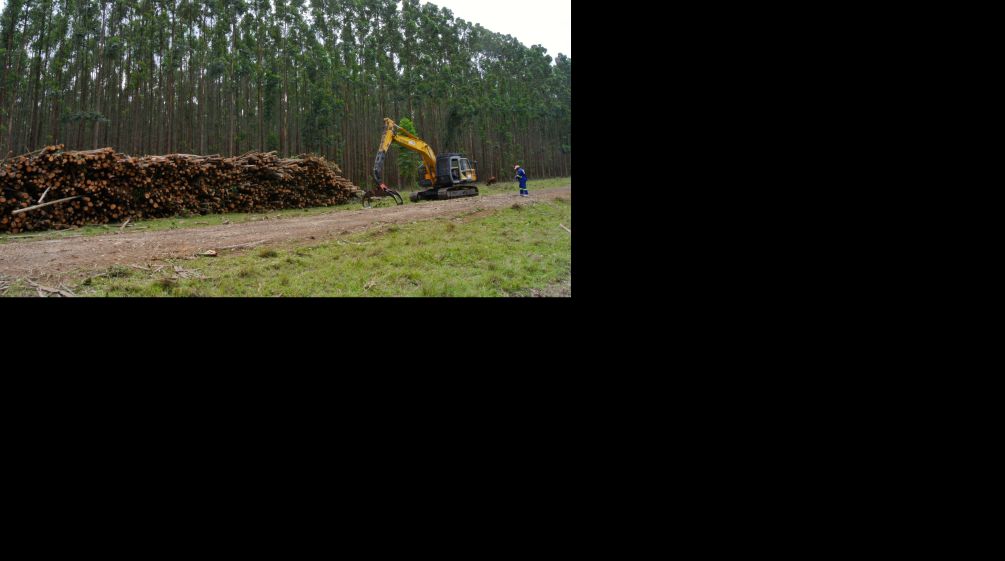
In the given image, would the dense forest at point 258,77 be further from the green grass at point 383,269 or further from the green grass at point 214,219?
the green grass at point 383,269

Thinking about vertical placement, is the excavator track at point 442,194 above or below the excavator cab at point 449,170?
below

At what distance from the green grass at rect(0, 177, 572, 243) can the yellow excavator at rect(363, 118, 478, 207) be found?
21 cm

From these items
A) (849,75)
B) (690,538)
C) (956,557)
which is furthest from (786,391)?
(849,75)

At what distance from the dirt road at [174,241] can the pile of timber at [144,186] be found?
0.22 metres

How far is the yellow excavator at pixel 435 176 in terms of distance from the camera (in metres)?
3.69

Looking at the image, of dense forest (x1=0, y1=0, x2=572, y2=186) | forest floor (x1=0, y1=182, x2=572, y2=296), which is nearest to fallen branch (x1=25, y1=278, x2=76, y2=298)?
forest floor (x1=0, y1=182, x2=572, y2=296)

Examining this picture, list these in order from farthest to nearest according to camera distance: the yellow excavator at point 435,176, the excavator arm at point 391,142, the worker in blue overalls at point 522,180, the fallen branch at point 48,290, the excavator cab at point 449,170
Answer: the excavator cab at point 449,170
the yellow excavator at point 435,176
the excavator arm at point 391,142
the worker in blue overalls at point 522,180
the fallen branch at point 48,290

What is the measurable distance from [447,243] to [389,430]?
123 centimetres

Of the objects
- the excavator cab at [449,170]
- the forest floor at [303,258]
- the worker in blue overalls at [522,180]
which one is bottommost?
the forest floor at [303,258]

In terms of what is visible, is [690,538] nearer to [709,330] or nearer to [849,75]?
[709,330]

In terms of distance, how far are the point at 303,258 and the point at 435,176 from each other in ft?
8.10

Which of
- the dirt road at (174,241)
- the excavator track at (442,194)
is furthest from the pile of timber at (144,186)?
the excavator track at (442,194)

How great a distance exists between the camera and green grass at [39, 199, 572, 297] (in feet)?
7.04

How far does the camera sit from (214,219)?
2.90 meters
